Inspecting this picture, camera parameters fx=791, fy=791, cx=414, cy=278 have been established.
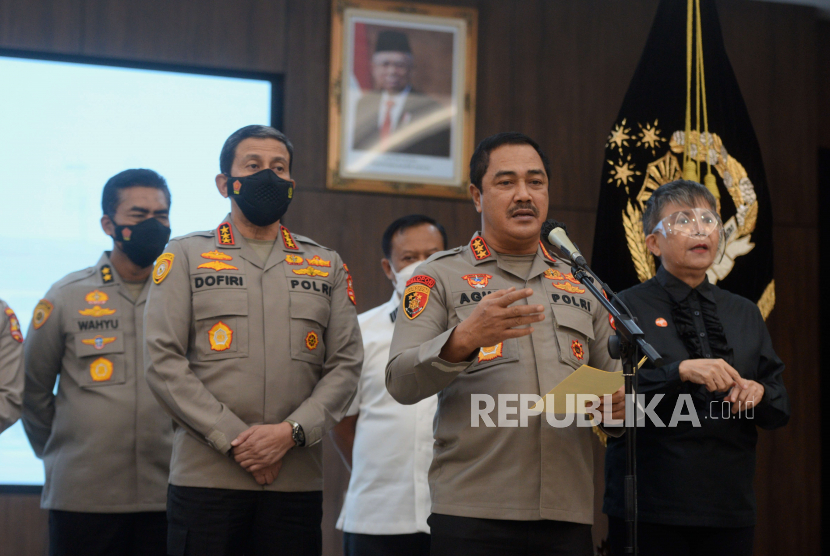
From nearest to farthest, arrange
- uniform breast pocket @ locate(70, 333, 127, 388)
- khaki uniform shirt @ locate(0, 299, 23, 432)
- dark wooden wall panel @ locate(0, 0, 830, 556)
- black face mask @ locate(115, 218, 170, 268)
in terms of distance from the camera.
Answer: khaki uniform shirt @ locate(0, 299, 23, 432) → uniform breast pocket @ locate(70, 333, 127, 388) → black face mask @ locate(115, 218, 170, 268) → dark wooden wall panel @ locate(0, 0, 830, 556)

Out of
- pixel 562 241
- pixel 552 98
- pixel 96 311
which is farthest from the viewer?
pixel 552 98

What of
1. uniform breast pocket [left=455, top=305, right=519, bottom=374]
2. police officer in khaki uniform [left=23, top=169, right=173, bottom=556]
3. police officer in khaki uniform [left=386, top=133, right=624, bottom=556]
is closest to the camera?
police officer in khaki uniform [left=386, top=133, right=624, bottom=556]

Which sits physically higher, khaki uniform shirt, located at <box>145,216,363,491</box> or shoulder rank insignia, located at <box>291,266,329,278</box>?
shoulder rank insignia, located at <box>291,266,329,278</box>

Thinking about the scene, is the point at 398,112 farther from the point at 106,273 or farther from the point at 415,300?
the point at 415,300

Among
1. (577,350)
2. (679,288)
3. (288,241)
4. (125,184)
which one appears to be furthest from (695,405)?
(125,184)

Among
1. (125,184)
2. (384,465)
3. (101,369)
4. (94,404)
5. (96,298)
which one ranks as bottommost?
(384,465)

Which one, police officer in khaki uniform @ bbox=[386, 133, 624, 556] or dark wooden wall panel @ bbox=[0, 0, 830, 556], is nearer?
police officer in khaki uniform @ bbox=[386, 133, 624, 556]

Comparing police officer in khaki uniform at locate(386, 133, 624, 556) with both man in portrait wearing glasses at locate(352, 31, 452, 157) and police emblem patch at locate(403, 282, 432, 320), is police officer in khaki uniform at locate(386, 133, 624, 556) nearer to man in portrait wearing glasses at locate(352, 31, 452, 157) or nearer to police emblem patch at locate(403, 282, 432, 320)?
police emblem patch at locate(403, 282, 432, 320)

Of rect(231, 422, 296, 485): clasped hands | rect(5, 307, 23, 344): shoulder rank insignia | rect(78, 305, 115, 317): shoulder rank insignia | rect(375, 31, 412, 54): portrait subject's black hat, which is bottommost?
rect(231, 422, 296, 485): clasped hands

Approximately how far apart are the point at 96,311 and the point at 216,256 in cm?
82

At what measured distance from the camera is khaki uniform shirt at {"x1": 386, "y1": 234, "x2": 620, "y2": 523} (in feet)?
5.91

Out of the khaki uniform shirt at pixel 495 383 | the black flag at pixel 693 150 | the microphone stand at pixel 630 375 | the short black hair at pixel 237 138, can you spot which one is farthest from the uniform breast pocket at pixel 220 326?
the black flag at pixel 693 150

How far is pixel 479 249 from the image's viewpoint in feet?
6.86

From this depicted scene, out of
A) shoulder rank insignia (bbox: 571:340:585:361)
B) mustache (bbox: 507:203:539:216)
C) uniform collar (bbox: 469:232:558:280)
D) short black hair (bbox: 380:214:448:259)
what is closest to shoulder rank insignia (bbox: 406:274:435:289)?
uniform collar (bbox: 469:232:558:280)
